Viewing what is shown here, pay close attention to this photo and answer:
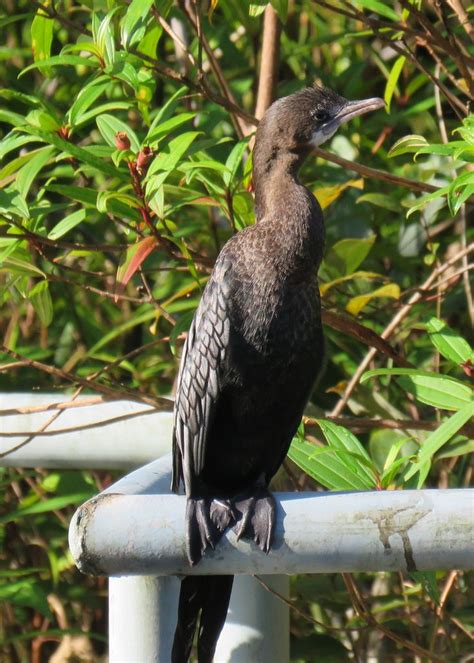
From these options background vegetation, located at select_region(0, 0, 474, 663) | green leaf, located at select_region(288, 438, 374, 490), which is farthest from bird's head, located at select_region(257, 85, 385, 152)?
green leaf, located at select_region(288, 438, 374, 490)

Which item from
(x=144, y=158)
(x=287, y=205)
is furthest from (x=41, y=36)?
(x=287, y=205)

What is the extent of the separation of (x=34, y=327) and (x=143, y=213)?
187 centimetres

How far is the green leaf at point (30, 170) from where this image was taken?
7.25ft

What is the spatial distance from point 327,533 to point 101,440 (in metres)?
0.81

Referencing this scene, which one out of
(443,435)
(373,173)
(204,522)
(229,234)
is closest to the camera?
(204,522)

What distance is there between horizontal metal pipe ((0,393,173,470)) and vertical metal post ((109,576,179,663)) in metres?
0.42

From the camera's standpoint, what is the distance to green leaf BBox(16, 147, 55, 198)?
7.25 ft

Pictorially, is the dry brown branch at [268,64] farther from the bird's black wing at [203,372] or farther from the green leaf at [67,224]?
the bird's black wing at [203,372]

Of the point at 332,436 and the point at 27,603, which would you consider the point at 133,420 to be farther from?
the point at 27,603

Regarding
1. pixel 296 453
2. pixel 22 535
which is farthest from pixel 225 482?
pixel 22 535

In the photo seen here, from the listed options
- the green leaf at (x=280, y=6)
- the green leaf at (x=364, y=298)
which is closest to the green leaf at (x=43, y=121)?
the green leaf at (x=280, y=6)

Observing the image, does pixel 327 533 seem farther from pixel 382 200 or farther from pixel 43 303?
pixel 382 200

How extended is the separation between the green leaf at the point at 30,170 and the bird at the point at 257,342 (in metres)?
0.41

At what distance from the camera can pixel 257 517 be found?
1.59m
